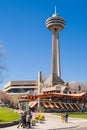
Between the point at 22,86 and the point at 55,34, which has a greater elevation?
the point at 55,34

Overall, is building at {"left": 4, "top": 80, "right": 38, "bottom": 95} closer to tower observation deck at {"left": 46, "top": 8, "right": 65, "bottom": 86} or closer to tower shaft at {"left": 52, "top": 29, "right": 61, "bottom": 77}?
tower shaft at {"left": 52, "top": 29, "right": 61, "bottom": 77}

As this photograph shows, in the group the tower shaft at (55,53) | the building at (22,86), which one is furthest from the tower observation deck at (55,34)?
the building at (22,86)

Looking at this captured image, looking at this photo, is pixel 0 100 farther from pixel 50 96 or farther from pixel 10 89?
pixel 10 89

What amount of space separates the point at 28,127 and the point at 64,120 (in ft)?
45.8

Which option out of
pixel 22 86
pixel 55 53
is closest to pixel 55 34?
pixel 55 53

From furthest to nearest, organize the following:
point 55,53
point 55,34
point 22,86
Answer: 1. point 22,86
2. point 55,34
3. point 55,53

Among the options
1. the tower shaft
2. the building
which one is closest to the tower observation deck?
the tower shaft

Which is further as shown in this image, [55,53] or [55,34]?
[55,34]

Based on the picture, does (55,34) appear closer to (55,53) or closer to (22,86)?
(55,53)

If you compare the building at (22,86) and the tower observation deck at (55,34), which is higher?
the tower observation deck at (55,34)

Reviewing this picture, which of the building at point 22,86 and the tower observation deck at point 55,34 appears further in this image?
the building at point 22,86

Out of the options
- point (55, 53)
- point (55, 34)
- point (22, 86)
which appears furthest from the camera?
point (22, 86)

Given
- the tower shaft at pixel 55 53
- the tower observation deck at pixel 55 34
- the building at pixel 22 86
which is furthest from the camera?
the building at pixel 22 86

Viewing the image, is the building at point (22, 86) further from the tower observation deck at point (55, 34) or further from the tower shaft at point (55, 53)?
the tower observation deck at point (55, 34)
